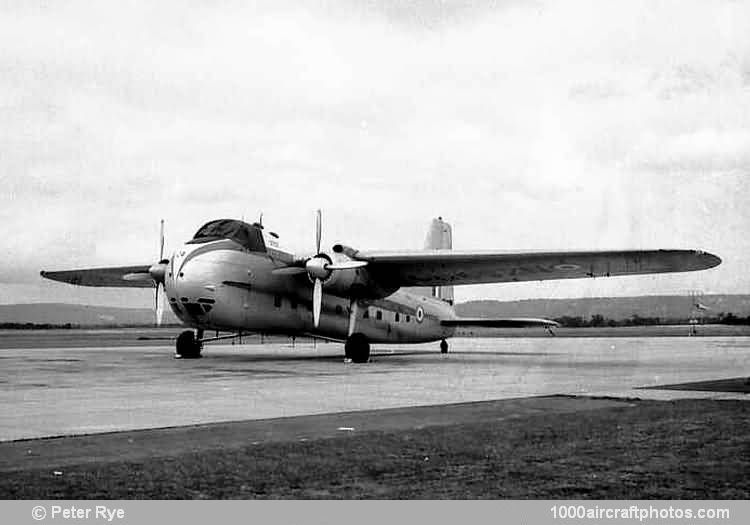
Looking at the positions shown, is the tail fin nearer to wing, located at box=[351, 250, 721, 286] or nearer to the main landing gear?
wing, located at box=[351, 250, 721, 286]

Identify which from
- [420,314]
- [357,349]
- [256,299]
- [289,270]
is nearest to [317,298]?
[289,270]

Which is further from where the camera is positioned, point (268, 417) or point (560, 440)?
point (268, 417)

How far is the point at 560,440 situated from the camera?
380 inches

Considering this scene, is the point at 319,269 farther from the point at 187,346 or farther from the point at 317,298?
the point at 187,346

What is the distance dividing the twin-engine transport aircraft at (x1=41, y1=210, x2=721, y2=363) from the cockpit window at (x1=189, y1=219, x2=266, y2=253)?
0.03m

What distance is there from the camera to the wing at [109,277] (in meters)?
37.2

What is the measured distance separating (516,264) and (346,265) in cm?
586

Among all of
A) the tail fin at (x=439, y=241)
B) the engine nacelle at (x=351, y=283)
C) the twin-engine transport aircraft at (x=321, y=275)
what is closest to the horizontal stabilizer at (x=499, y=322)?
the tail fin at (x=439, y=241)

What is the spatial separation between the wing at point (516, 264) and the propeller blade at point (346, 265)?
460mm

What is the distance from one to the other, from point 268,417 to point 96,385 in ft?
21.9

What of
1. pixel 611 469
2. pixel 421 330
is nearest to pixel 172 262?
pixel 421 330

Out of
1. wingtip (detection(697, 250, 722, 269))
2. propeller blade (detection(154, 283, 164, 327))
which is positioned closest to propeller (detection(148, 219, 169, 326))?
propeller blade (detection(154, 283, 164, 327))

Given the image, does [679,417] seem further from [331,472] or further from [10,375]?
[10,375]

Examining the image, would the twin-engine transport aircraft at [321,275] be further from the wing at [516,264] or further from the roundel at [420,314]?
the roundel at [420,314]
